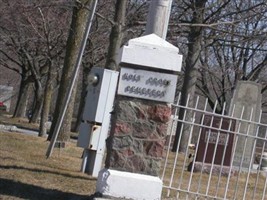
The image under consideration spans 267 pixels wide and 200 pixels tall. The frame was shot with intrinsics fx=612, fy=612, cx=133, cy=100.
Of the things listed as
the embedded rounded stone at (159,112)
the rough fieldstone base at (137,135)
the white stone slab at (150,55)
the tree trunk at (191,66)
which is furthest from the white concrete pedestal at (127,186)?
the tree trunk at (191,66)

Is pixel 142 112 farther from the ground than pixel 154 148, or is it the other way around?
pixel 142 112

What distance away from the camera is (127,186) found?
23.7 feet

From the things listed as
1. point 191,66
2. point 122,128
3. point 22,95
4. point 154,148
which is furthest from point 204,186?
point 22,95

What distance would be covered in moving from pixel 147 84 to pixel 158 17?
1.22 meters

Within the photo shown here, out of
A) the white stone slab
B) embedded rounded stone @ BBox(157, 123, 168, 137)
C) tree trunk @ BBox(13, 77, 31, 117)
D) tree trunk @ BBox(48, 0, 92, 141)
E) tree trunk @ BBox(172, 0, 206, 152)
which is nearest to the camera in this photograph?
the white stone slab

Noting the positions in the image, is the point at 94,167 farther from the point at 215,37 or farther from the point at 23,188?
the point at 215,37

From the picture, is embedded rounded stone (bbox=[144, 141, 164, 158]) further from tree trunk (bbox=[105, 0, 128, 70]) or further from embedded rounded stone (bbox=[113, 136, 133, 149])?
tree trunk (bbox=[105, 0, 128, 70])

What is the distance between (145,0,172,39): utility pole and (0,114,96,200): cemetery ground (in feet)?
7.51

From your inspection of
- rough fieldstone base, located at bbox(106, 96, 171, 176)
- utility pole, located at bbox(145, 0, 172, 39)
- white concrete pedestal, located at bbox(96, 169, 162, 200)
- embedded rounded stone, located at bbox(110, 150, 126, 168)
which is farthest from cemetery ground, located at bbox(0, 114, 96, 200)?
utility pole, located at bbox(145, 0, 172, 39)

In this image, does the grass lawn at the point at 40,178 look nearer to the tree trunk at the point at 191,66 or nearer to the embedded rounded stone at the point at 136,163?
the embedded rounded stone at the point at 136,163

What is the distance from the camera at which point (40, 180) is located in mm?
8328

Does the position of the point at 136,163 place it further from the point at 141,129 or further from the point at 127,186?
the point at 141,129

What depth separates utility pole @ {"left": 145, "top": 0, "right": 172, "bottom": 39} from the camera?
8039 millimetres

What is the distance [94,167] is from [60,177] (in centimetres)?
101
